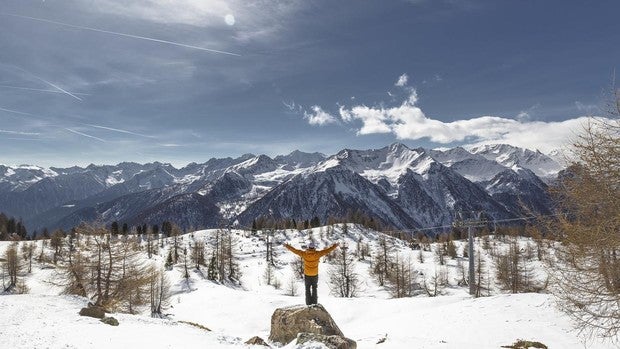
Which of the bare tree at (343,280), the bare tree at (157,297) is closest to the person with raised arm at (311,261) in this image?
the bare tree at (157,297)

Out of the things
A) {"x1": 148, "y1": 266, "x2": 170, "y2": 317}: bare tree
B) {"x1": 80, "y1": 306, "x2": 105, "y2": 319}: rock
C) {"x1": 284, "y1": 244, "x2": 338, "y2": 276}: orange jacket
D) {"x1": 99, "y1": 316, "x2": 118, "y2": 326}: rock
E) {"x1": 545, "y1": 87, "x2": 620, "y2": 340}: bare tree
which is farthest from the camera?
{"x1": 148, "y1": 266, "x2": 170, "y2": 317}: bare tree

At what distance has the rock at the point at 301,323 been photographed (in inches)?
715

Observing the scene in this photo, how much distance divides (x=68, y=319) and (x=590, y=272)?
21.7 m

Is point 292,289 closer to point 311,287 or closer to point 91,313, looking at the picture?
point 91,313

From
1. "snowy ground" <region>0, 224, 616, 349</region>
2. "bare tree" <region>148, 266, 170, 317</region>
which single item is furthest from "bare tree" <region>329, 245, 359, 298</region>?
"bare tree" <region>148, 266, 170, 317</region>

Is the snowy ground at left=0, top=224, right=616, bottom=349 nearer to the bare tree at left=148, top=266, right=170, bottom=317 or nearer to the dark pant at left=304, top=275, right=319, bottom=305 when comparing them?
the bare tree at left=148, top=266, right=170, bottom=317

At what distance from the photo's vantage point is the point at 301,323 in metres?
18.8

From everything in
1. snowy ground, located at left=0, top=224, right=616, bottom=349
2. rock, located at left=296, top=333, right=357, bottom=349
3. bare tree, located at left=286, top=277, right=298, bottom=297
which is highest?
rock, located at left=296, top=333, right=357, bottom=349

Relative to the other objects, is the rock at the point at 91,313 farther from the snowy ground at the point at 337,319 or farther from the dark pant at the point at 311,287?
the dark pant at the point at 311,287

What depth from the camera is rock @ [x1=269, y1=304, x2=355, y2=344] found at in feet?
59.6

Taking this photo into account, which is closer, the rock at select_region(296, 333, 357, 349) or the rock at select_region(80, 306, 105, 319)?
the rock at select_region(296, 333, 357, 349)

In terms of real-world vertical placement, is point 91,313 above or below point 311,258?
below

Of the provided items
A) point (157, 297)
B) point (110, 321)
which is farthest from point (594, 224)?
point (157, 297)

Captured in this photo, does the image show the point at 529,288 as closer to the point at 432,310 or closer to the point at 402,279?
the point at 402,279
